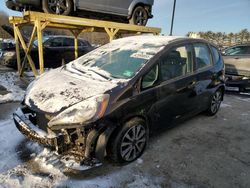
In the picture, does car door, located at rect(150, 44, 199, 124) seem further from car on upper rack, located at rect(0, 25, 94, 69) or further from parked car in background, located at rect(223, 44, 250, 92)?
car on upper rack, located at rect(0, 25, 94, 69)

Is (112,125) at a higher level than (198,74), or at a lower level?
lower

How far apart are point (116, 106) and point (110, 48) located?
1572 mm

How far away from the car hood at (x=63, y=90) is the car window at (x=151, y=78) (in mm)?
388

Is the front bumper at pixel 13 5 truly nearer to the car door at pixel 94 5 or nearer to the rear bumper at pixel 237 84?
the car door at pixel 94 5

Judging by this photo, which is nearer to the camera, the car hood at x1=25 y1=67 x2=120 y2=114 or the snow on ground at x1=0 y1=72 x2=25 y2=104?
the car hood at x1=25 y1=67 x2=120 y2=114

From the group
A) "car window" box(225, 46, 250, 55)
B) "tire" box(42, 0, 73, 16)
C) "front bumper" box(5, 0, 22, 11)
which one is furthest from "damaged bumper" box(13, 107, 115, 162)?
"car window" box(225, 46, 250, 55)

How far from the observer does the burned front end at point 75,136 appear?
93.0 inches

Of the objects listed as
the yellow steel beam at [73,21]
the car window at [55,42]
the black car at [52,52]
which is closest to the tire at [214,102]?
the yellow steel beam at [73,21]

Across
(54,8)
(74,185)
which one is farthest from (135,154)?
(54,8)

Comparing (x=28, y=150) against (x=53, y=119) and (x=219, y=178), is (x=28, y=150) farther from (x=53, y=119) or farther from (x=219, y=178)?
(x=219, y=178)

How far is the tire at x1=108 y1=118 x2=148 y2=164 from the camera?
2.61 meters

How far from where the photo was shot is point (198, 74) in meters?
3.75

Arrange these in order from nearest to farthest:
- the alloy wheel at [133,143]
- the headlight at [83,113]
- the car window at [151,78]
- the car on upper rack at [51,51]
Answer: the headlight at [83,113] < the alloy wheel at [133,143] < the car window at [151,78] < the car on upper rack at [51,51]

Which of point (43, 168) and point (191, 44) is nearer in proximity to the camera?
point (43, 168)
